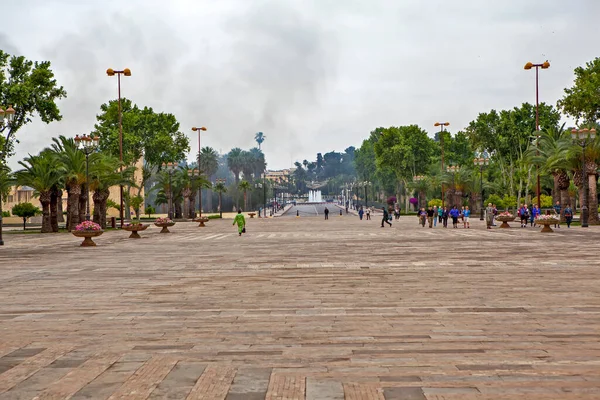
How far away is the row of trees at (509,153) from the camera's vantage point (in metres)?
42.4

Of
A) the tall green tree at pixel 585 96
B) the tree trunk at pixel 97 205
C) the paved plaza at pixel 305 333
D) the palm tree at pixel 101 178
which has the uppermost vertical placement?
the tall green tree at pixel 585 96

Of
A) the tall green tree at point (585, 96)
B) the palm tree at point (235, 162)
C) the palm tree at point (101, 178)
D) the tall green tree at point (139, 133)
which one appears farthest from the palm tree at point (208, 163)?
the tall green tree at point (585, 96)

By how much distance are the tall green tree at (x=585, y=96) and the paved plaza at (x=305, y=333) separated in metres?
29.9

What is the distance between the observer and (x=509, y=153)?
235ft

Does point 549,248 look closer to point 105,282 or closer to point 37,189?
point 105,282

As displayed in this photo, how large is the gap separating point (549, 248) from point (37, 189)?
108 feet

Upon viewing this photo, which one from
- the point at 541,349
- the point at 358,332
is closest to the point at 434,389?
the point at 541,349

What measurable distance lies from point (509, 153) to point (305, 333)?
225 ft

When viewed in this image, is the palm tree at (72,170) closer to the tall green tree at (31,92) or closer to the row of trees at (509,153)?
the tall green tree at (31,92)

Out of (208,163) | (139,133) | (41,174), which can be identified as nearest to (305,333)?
(41,174)

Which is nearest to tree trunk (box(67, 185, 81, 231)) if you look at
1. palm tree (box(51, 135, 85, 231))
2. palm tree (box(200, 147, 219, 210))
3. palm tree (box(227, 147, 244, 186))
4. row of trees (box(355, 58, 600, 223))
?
palm tree (box(51, 135, 85, 231))

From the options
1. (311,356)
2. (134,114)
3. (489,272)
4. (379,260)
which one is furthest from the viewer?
(134,114)

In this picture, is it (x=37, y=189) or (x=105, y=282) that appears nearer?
(x=105, y=282)

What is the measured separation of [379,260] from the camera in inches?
711
